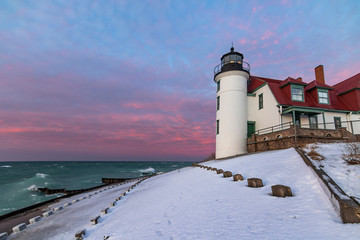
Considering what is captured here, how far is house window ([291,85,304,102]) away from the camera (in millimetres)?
20175

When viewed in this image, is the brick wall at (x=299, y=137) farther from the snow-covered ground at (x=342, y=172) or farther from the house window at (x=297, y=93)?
the snow-covered ground at (x=342, y=172)

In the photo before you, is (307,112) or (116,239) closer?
(116,239)

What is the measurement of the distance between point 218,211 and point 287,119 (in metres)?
17.8

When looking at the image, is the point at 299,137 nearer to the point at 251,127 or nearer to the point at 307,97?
the point at 251,127

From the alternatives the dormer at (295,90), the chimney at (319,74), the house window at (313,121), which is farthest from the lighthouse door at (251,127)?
the chimney at (319,74)

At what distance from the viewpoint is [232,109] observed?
21969 mm

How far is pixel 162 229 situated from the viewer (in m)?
3.95

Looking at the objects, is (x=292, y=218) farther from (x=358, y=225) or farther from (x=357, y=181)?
(x=357, y=181)

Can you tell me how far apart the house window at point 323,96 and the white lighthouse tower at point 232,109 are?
770 centimetres

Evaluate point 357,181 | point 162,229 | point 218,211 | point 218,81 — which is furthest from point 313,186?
point 218,81

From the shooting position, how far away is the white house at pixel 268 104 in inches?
774

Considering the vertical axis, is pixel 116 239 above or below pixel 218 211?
below

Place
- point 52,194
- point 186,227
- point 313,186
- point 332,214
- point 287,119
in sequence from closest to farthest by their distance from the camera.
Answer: point 332,214
point 186,227
point 313,186
point 287,119
point 52,194

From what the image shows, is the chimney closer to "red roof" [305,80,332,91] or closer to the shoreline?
"red roof" [305,80,332,91]
